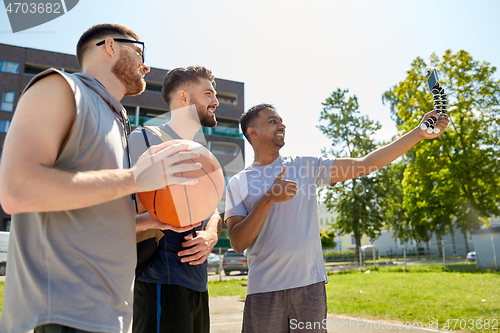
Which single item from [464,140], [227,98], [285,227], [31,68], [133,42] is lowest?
[285,227]

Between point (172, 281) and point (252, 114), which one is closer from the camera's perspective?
point (172, 281)

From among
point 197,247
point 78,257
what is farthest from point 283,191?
point 78,257

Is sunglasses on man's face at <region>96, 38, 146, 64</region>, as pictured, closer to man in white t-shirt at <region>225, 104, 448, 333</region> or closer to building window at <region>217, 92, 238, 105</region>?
man in white t-shirt at <region>225, 104, 448, 333</region>

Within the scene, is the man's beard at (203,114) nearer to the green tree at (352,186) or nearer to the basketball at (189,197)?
the basketball at (189,197)

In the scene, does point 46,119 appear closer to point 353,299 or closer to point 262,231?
point 262,231

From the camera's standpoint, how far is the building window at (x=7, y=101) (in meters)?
31.7

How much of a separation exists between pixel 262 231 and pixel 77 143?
5.82 ft

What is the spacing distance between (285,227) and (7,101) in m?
37.1

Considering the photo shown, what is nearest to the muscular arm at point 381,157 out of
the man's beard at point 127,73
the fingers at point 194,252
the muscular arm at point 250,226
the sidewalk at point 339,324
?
the muscular arm at point 250,226

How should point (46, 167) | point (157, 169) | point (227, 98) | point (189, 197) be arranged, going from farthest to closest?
1. point (227, 98)
2. point (189, 197)
3. point (157, 169)
4. point (46, 167)

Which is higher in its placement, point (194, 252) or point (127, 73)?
point (127, 73)

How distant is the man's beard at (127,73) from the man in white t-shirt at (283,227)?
1.25m

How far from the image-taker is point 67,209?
1275 mm

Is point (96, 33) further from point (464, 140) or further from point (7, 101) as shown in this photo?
point (7, 101)
